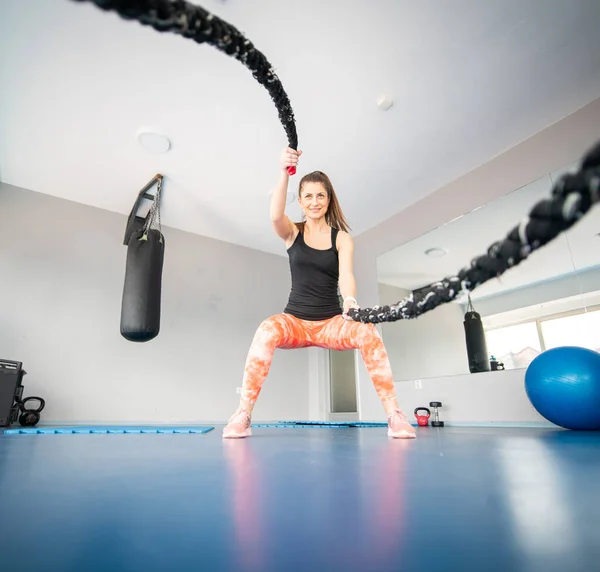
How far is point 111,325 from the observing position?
4.34 m

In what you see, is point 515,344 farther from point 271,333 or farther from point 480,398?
point 271,333

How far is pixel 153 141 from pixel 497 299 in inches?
133

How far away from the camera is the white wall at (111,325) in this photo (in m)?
3.91

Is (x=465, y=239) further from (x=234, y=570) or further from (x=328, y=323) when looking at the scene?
(x=234, y=570)

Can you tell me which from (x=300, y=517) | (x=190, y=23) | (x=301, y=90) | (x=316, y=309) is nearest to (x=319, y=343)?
(x=316, y=309)

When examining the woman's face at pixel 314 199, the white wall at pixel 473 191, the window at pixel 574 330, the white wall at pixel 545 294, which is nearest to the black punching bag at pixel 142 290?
the woman's face at pixel 314 199

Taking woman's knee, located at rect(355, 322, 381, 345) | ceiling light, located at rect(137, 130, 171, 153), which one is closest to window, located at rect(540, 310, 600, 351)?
woman's knee, located at rect(355, 322, 381, 345)

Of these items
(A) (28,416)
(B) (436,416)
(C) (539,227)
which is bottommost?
(B) (436,416)

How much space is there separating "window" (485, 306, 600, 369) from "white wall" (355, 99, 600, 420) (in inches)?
16.3

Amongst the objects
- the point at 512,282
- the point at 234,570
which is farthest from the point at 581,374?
the point at 234,570

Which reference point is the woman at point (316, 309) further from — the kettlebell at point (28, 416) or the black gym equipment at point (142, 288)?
the kettlebell at point (28, 416)

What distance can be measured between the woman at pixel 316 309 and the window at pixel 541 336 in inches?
80.0

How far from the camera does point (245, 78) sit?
2.88 m

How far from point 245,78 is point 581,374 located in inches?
116
